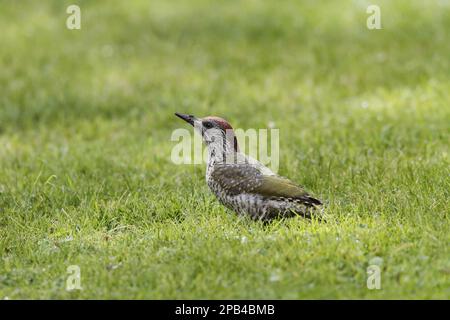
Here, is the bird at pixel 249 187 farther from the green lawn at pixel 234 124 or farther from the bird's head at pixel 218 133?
the green lawn at pixel 234 124

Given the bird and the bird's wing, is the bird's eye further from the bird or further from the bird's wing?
the bird's wing

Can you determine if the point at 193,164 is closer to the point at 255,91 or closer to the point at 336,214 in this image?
the point at 336,214

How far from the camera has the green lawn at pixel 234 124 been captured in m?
6.00

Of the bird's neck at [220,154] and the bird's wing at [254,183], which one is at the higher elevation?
the bird's neck at [220,154]

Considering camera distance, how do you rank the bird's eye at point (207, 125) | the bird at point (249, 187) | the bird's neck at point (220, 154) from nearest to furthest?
the bird at point (249, 187) → the bird's neck at point (220, 154) → the bird's eye at point (207, 125)

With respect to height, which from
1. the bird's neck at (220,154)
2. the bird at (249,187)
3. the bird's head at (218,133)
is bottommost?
the bird at (249,187)

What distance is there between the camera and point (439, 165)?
7.90 m

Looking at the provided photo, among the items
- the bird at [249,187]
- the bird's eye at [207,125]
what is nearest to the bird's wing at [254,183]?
the bird at [249,187]

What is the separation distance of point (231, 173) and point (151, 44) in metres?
7.01

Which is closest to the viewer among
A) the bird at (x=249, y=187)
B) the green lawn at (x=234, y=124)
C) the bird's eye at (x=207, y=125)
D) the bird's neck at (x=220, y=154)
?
the green lawn at (x=234, y=124)

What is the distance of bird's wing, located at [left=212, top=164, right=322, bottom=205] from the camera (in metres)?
Result: 6.90

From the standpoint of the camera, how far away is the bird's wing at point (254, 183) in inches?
272

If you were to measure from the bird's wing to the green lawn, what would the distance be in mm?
265

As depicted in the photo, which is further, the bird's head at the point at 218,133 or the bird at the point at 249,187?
the bird's head at the point at 218,133
